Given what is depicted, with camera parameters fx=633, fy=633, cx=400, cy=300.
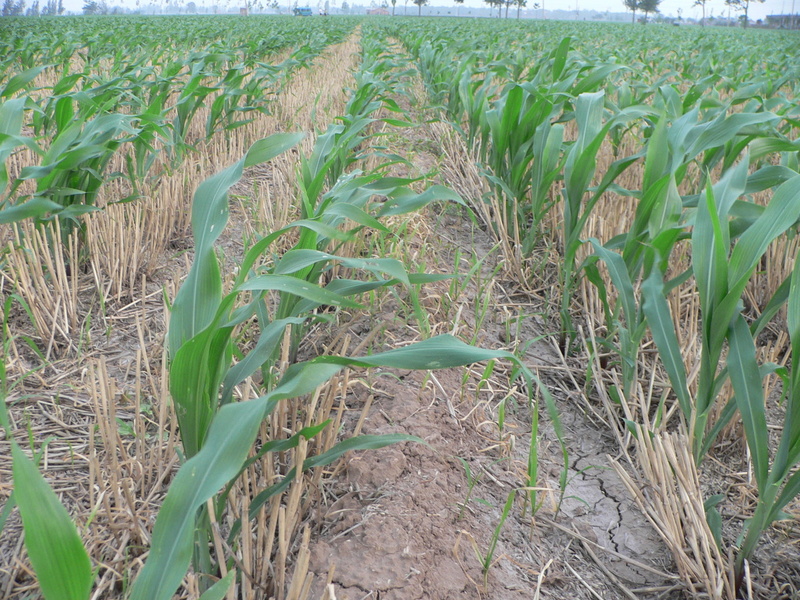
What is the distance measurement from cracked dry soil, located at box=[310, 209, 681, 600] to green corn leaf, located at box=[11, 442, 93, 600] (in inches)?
16.9

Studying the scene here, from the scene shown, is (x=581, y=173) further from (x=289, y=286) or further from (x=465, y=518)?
(x=289, y=286)

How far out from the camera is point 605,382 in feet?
6.76

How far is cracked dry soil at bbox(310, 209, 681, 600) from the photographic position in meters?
1.25

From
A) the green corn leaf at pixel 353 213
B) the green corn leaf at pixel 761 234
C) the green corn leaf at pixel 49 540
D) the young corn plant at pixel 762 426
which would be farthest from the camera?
the green corn leaf at pixel 353 213

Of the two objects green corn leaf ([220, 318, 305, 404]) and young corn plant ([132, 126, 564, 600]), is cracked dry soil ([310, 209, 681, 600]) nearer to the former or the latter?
young corn plant ([132, 126, 564, 600])

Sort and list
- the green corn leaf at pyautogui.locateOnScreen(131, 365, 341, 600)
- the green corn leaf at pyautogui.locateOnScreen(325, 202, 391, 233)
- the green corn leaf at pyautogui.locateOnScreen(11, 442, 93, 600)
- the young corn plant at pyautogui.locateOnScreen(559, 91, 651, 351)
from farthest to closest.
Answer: the young corn plant at pyautogui.locateOnScreen(559, 91, 651, 351) → the green corn leaf at pyautogui.locateOnScreen(325, 202, 391, 233) → the green corn leaf at pyautogui.locateOnScreen(131, 365, 341, 600) → the green corn leaf at pyautogui.locateOnScreen(11, 442, 93, 600)

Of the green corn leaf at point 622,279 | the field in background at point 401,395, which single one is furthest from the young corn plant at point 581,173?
the green corn leaf at point 622,279

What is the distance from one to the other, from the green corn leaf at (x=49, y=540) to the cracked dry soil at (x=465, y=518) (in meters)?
0.43

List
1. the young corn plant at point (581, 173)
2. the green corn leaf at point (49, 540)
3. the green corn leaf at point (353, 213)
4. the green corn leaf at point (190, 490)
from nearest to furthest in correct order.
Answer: the green corn leaf at point (49, 540), the green corn leaf at point (190, 490), the green corn leaf at point (353, 213), the young corn plant at point (581, 173)

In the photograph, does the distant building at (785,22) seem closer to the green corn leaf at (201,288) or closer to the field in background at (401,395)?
the field in background at (401,395)

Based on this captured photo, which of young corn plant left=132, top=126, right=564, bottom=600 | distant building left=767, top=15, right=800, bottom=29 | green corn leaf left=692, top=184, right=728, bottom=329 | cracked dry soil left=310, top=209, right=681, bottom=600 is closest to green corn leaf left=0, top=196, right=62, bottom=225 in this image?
young corn plant left=132, top=126, right=564, bottom=600

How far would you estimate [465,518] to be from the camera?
56.3 inches

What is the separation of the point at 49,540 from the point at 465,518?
94cm

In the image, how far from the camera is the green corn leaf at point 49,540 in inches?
26.4
